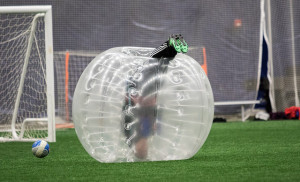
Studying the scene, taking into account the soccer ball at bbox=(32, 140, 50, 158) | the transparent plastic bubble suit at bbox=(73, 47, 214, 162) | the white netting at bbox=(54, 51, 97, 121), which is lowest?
the white netting at bbox=(54, 51, 97, 121)

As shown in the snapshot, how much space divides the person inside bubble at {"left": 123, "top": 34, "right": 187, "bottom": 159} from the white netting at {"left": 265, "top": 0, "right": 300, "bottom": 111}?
7.66 metres

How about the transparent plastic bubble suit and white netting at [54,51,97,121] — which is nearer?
the transparent plastic bubble suit

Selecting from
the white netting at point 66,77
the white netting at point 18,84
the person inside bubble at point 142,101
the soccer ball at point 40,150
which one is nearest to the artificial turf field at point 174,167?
the soccer ball at point 40,150

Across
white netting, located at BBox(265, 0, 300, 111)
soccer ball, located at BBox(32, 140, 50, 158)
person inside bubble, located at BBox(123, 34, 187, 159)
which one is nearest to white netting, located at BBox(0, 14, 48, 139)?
soccer ball, located at BBox(32, 140, 50, 158)

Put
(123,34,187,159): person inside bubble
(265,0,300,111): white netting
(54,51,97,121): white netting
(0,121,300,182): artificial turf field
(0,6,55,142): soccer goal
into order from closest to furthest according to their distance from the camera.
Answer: (0,121,300,182): artificial turf field < (123,34,187,159): person inside bubble < (0,6,55,142): soccer goal < (54,51,97,121): white netting < (265,0,300,111): white netting

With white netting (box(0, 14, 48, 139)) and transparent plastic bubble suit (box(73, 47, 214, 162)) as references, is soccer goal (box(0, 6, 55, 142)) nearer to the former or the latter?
white netting (box(0, 14, 48, 139))

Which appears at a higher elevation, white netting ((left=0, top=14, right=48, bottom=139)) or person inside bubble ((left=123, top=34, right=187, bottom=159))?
person inside bubble ((left=123, top=34, right=187, bottom=159))

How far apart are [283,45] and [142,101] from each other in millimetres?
8117

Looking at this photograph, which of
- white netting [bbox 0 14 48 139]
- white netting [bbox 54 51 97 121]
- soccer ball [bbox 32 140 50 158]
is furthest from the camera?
white netting [bbox 54 51 97 121]

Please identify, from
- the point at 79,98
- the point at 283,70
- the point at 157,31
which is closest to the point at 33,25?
the point at 79,98

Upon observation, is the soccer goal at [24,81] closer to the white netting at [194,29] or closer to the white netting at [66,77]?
the white netting at [66,77]

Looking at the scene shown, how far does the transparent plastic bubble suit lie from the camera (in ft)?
10.8

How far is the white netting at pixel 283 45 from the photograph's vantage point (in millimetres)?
10625

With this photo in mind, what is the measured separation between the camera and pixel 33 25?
6312mm
